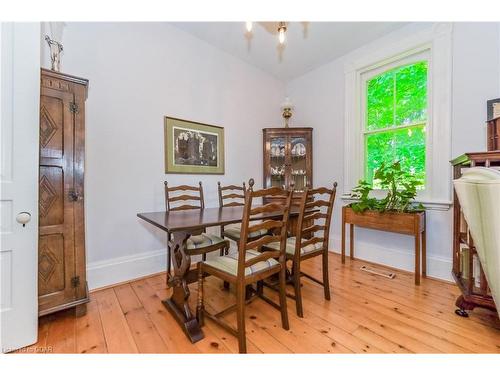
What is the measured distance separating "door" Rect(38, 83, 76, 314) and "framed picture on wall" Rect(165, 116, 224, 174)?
110 centimetres

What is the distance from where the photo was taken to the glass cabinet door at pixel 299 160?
3570 millimetres

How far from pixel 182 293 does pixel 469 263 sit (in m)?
2.10

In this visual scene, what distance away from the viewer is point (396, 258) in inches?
108

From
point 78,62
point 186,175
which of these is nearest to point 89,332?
point 186,175

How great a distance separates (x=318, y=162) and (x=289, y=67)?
1.52 meters

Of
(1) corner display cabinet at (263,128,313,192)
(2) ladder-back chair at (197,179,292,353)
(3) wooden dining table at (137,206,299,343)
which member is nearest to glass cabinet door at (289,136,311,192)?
(1) corner display cabinet at (263,128,313,192)

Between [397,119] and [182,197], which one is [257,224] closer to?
[182,197]

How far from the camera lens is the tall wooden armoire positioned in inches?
60.2

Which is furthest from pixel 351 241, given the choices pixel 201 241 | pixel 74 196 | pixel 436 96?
pixel 74 196

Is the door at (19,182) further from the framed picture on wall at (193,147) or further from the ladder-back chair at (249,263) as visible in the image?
the framed picture on wall at (193,147)

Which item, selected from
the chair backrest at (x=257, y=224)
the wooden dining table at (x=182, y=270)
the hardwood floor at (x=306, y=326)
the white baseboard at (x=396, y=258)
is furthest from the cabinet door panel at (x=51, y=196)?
the white baseboard at (x=396, y=258)

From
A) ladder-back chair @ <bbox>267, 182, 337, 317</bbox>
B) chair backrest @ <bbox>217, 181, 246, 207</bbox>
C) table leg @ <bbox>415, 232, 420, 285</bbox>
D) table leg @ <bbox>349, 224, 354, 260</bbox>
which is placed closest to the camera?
ladder-back chair @ <bbox>267, 182, 337, 317</bbox>

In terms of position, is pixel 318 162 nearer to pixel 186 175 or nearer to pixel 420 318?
pixel 186 175

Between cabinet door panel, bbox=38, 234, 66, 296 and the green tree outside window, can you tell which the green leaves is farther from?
cabinet door panel, bbox=38, 234, 66, 296
